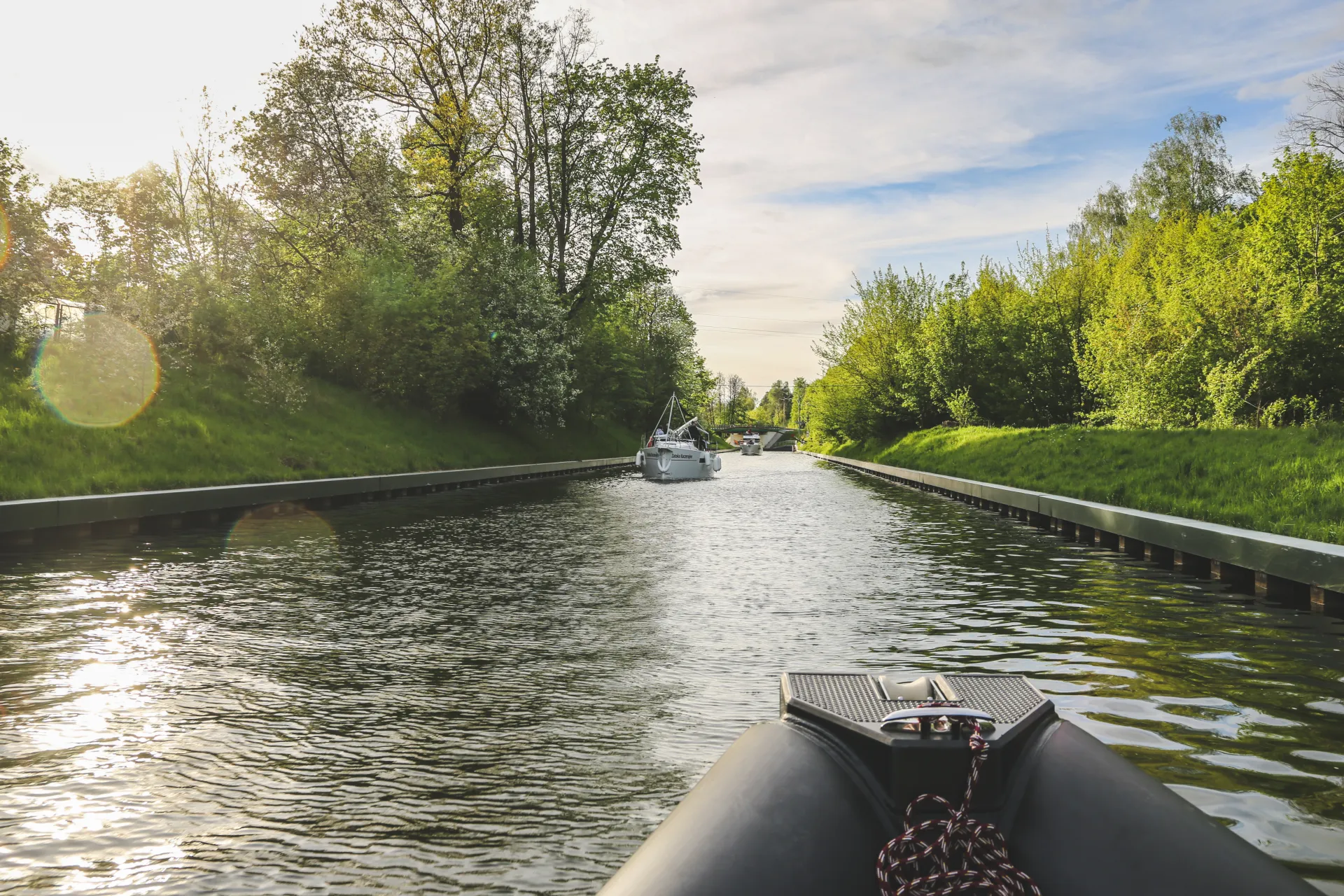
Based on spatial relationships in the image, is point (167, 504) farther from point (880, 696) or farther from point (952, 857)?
point (952, 857)

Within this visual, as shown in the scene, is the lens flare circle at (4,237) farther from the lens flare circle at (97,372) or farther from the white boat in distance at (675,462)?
the white boat in distance at (675,462)

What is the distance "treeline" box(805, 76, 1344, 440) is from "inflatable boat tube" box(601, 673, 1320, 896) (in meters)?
23.8

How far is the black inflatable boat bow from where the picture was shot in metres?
2.37

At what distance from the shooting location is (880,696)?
3197 mm

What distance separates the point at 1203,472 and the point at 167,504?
1776cm

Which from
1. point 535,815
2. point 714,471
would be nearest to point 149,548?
point 535,815

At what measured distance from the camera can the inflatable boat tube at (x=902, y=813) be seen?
7.50 feet

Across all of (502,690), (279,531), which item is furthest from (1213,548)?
(279,531)

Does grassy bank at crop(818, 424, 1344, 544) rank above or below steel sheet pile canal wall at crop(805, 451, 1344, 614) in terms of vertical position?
above

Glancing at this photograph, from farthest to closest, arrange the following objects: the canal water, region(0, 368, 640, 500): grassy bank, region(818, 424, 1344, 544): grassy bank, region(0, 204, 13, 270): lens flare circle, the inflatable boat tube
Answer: region(0, 204, 13, 270): lens flare circle
region(0, 368, 640, 500): grassy bank
region(818, 424, 1344, 544): grassy bank
the canal water
the inflatable boat tube

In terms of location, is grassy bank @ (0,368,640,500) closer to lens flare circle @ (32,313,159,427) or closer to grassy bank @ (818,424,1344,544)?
lens flare circle @ (32,313,159,427)

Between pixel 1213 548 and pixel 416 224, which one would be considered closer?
pixel 1213 548

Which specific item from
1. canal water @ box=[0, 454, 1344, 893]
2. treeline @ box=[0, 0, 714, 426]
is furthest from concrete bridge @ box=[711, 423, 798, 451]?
canal water @ box=[0, 454, 1344, 893]

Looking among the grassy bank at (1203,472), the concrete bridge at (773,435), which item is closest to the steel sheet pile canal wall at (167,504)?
the grassy bank at (1203,472)
